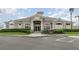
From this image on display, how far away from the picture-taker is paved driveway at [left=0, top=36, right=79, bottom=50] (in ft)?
32.0

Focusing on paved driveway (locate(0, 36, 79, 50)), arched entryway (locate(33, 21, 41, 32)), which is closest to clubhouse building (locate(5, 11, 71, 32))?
arched entryway (locate(33, 21, 41, 32))

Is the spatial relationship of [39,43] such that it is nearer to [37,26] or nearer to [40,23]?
[37,26]

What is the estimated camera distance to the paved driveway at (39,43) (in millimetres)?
9758

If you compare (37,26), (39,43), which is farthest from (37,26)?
(39,43)

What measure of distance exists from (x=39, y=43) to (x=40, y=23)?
1175 mm

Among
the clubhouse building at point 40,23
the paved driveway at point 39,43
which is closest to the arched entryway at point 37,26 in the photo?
the clubhouse building at point 40,23

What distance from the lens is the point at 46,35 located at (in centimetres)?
1034

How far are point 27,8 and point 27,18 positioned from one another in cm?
88

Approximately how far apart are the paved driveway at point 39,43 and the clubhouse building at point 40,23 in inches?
19.1

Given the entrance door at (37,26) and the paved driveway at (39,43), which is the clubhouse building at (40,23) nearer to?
the entrance door at (37,26)

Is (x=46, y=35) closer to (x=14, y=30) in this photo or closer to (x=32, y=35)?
(x=32, y=35)

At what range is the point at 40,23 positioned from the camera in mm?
10820
